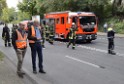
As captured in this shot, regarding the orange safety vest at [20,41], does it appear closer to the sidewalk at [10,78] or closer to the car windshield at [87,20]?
the sidewalk at [10,78]

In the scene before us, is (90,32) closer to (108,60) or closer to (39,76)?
(108,60)

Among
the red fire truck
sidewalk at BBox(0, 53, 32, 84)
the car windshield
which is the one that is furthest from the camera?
the car windshield

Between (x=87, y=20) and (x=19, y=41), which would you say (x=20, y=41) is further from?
(x=87, y=20)

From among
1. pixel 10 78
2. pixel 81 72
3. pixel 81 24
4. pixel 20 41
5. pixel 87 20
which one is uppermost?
pixel 87 20

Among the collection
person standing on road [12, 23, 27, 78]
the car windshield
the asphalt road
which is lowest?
the asphalt road

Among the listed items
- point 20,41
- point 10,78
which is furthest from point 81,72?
point 10,78

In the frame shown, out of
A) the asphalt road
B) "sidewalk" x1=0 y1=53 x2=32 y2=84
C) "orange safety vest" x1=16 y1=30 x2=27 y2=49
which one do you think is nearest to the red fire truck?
the asphalt road

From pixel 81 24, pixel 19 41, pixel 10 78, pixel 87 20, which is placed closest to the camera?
pixel 10 78

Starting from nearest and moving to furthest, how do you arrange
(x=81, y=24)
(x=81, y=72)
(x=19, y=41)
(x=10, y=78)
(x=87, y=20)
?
1. (x=10, y=78)
2. (x=19, y=41)
3. (x=81, y=72)
4. (x=81, y=24)
5. (x=87, y=20)

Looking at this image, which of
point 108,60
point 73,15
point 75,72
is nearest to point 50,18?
point 73,15

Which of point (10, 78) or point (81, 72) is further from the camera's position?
point (81, 72)

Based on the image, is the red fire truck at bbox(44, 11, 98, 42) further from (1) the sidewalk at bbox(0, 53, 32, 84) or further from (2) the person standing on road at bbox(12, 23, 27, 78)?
(2) the person standing on road at bbox(12, 23, 27, 78)

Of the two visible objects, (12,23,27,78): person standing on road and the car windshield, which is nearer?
(12,23,27,78): person standing on road

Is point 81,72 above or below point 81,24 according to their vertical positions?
below
